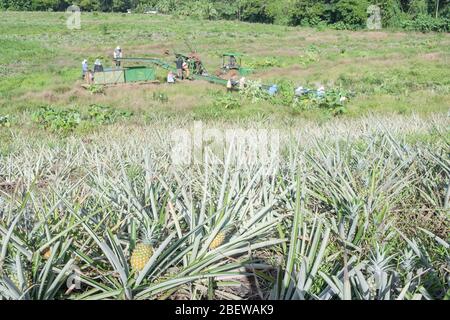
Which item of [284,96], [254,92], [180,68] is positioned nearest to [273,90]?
[254,92]

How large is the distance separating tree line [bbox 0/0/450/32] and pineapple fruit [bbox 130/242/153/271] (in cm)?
5460

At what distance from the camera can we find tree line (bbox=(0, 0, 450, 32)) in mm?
55744

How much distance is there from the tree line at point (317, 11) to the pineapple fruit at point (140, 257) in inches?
2150

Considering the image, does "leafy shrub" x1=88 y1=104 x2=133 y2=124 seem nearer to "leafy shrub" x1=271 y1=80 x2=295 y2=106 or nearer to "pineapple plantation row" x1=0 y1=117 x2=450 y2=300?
"leafy shrub" x1=271 y1=80 x2=295 y2=106

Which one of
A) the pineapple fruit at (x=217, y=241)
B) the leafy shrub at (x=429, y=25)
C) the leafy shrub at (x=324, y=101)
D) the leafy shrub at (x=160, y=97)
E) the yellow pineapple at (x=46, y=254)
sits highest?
the leafy shrub at (x=429, y=25)

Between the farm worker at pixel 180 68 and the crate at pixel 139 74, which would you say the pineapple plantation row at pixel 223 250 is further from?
the farm worker at pixel 180 68

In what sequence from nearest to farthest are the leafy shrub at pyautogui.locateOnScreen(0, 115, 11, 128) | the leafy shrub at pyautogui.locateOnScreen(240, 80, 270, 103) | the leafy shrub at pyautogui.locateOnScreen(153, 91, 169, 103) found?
1. the leafy shrub at pyautogui.locateOnScreen(0, 115, 11, 128)
2. the leafy shrub at pyautogui.locateOnScreen(240, 80, 270, 103)
3. the leafy shrub at pyautogui.locateOnScreen(153, 91, 169, 103)

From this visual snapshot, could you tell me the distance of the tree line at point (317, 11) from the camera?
5574cm

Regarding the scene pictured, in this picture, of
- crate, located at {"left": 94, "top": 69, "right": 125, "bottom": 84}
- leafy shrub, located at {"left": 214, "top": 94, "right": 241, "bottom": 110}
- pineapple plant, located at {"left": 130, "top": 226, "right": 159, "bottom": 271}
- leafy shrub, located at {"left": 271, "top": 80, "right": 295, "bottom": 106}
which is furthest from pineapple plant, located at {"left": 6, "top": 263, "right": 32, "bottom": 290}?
crate, located at {"left": 94, "top": 69, "right": 125, "bottom": 84}

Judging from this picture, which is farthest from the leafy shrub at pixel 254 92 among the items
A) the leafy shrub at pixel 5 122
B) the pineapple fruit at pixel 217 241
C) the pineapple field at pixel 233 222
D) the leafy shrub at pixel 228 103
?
the pineapple fruit at pixel 217 241

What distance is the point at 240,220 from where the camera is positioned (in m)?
2.03

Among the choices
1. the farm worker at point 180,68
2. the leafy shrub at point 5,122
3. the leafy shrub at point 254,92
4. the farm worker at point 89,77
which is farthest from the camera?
the farm worker at point 180,68

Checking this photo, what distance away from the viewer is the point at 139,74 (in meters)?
19.7
